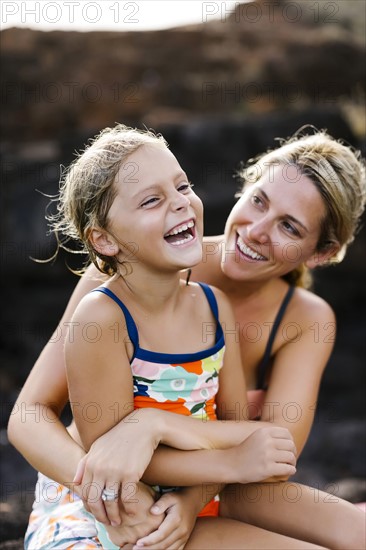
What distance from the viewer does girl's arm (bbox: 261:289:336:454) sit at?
243 cm

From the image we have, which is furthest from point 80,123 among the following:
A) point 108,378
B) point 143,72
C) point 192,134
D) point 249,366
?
point 108,378

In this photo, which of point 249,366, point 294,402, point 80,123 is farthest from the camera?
point 80,123

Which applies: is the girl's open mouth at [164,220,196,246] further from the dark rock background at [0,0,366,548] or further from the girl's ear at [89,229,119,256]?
the dark rock background at [0,0,366,548]

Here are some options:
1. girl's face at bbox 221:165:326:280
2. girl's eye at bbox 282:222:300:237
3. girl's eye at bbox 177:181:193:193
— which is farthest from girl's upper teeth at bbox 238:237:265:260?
girl's eye at bbox 177:181:193:193

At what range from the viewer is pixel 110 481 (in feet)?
6.32

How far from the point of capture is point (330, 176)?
2496mm

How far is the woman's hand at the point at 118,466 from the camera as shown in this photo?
192 cm

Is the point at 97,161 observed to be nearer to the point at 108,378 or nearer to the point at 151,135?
the point at 151,135

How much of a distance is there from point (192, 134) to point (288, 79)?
2.69m

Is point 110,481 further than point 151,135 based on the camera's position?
No

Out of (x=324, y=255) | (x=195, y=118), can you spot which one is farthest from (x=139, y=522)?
(x=195, y=118)

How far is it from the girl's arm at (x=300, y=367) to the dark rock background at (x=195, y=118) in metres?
1.35

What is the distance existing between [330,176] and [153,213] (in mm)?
772

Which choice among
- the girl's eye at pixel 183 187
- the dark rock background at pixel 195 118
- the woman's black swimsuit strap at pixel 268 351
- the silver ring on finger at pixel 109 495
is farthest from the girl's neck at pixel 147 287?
the dark rock background at pixel 195 118
